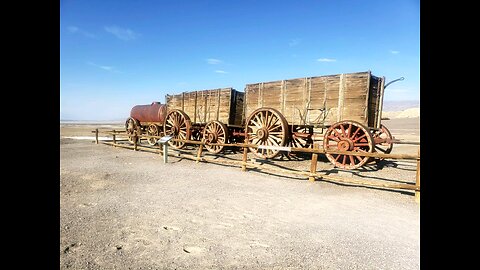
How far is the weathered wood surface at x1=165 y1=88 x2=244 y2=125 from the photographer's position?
12898mm

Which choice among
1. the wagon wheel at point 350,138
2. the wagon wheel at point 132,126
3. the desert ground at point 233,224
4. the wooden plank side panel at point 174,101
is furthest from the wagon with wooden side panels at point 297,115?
the wagon wheel at point 132,126

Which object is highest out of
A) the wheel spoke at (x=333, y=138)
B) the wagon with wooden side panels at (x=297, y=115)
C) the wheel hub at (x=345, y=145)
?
the wagon with wooden side panels at (x=297, y=115)

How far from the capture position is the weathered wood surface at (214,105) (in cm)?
1290

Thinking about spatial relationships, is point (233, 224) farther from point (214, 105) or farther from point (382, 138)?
point (214, 105)

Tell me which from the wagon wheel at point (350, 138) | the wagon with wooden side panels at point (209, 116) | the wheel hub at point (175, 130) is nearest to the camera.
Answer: the wagon wheel at point (350, 138)

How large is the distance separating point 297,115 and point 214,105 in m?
4.81

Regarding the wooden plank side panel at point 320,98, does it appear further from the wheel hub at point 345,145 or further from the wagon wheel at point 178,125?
the wagon wheel at point 178,125

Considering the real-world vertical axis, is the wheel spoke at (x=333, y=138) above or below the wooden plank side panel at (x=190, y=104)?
below

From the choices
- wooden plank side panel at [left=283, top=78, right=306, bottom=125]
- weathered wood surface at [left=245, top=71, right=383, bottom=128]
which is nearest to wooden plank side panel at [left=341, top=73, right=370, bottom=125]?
weathered wood surface at [left=245, top=71, right=383, bottom=128]

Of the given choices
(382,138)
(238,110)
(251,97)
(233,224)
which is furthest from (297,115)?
(233,224)

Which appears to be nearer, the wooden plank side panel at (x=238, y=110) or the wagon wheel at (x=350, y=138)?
the wagon wheel at (x=350, y=138)
